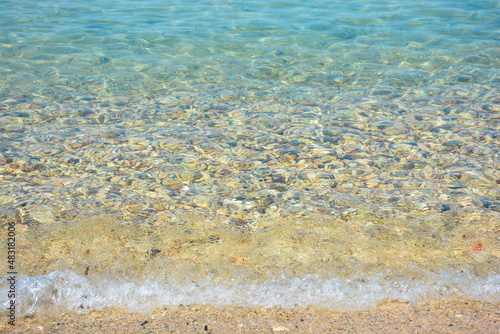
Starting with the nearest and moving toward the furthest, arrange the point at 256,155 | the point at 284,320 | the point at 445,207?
1. the point at 284,320
2. the point at 445,207
3. the point at 256,155

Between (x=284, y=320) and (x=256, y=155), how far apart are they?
2.42 meters

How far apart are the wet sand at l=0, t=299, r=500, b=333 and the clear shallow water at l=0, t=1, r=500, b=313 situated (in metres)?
0.11

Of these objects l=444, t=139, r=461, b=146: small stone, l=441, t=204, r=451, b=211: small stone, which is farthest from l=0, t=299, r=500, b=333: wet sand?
l=444, t=139, r=461, b=146: small stone

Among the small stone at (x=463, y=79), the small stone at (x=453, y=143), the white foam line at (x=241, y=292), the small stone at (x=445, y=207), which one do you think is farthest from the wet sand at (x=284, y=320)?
the small stone at (x=463, y=79)

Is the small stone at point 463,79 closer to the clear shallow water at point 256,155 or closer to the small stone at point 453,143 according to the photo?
the clear shallow water at point 256,155

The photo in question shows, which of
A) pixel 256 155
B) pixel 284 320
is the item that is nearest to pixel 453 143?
pixel 256 155

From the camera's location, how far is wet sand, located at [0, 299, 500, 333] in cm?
255

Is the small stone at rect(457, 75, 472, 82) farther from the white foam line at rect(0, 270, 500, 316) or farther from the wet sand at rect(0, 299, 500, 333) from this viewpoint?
the wet sand at rect(0, 299, 500, 333)

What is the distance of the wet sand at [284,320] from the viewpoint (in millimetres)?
2553

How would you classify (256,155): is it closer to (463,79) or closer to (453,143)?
(453,143)

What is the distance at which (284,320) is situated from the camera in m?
2.64

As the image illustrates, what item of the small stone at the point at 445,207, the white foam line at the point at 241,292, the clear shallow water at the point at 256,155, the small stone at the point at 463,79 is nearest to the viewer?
the white foam line at the point at 241,292

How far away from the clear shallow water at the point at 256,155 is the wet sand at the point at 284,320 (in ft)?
0.35

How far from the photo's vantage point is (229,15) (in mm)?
10125
